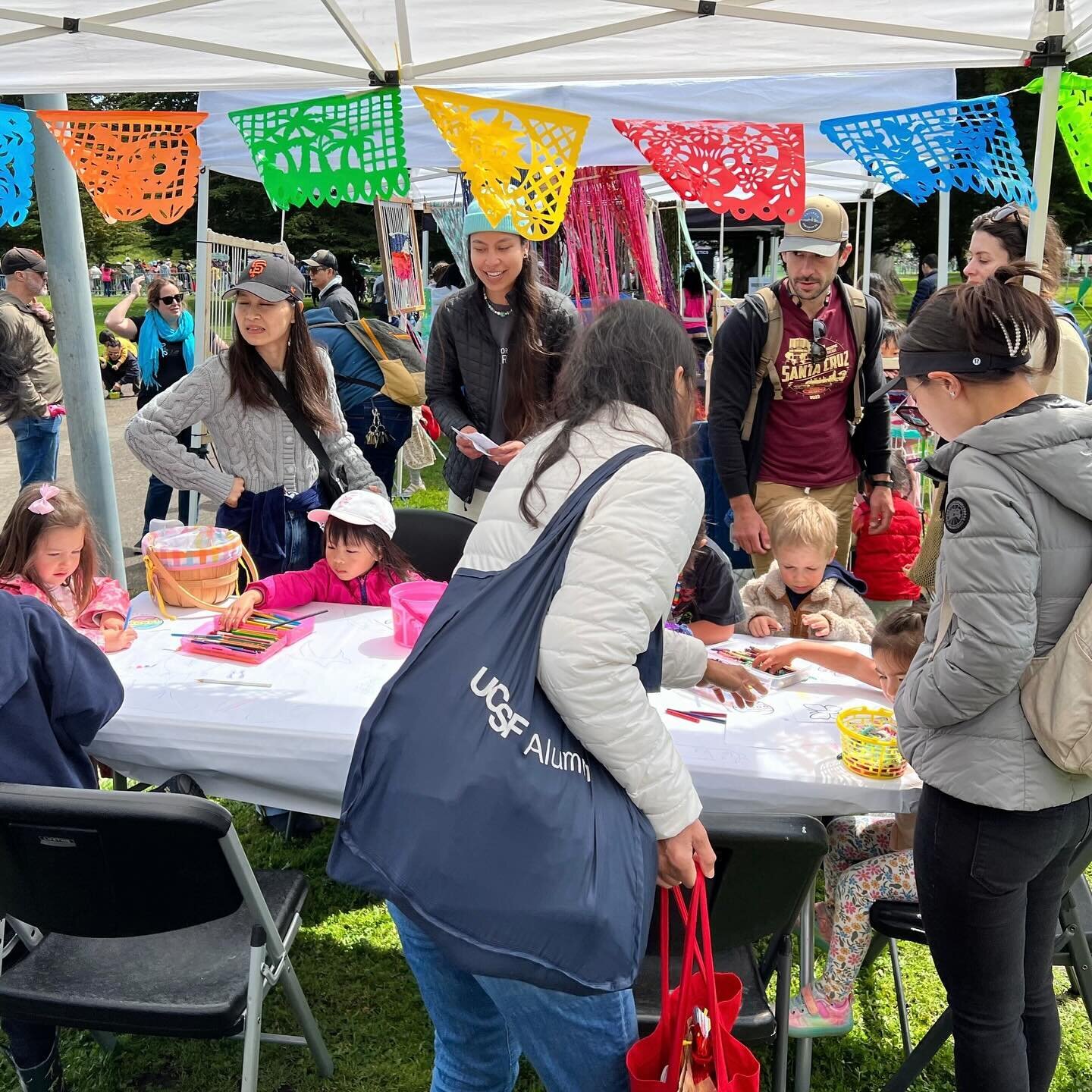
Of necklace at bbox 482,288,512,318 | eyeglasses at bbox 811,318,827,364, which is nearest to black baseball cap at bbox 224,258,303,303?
necklace at bbox 482,288,512,318

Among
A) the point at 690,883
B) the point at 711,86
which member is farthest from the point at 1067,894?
the point at 711,86

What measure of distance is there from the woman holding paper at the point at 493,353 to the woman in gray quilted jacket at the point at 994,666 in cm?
184

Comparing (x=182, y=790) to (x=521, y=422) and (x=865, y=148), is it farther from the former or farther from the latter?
(x=865, y=148)

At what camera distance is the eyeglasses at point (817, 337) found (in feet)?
11.3

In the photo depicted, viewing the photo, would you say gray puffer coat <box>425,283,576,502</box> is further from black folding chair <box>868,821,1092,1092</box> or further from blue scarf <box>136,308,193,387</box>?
blue scarf <box>136,308,193,387</box>

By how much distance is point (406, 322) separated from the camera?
330 inches

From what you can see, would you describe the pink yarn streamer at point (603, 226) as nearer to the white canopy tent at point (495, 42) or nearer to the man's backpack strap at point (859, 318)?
the white canopy tent at point (495, 42)

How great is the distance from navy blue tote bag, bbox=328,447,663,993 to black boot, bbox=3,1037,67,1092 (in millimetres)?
1224

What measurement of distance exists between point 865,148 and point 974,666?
2.35m

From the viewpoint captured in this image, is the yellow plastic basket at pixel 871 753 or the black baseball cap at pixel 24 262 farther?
the black baseball cap at pixel 24 262

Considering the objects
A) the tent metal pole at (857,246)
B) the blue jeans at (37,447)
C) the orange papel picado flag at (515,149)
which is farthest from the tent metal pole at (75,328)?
the tent metal pole at (857,246)

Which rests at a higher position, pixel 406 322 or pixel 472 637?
pixel 472 637

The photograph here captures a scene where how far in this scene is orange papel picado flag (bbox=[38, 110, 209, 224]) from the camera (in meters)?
3.46

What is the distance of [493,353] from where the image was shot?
357 cm
